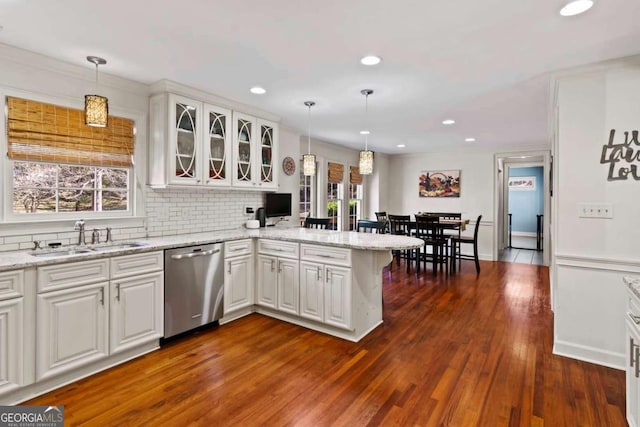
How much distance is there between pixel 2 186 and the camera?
2463 mm

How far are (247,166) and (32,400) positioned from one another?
2.81m

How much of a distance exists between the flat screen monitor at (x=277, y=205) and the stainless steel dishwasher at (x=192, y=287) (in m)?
1.43

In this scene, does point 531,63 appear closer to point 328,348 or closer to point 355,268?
point 355,268

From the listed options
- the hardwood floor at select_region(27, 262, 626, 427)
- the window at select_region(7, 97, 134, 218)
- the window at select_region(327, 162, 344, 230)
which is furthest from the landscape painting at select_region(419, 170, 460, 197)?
the window at select_region(7, 97, 134, 218)

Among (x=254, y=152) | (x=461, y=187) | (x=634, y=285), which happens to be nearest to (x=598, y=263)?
(x=634, y=285)

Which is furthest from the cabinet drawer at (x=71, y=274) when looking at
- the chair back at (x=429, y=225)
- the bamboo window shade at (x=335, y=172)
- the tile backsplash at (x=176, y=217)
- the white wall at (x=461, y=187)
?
the white wall at (x=461, y=187)

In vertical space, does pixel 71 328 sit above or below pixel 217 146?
below

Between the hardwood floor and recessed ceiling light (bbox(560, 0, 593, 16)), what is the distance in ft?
7.89

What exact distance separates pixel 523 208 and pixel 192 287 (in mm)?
10549

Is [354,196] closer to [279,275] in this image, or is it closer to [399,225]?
[399,225]

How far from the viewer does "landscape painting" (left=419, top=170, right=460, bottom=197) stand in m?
7.34

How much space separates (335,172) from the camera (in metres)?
6.61

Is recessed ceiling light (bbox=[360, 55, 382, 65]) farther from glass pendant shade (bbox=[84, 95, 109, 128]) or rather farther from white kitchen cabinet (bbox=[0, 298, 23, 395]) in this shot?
white kitchen cabinet (bbox=[0, 298, 23, 395])

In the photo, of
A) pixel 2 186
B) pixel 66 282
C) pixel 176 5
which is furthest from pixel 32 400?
pixel 176 5
